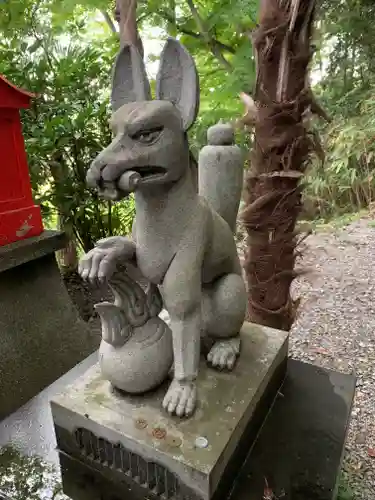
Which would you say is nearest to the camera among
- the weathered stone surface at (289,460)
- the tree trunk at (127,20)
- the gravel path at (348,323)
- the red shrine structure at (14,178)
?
the weathered stone surface at (289,460)

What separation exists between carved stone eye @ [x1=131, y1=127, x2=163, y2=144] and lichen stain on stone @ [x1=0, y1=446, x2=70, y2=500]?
962mm

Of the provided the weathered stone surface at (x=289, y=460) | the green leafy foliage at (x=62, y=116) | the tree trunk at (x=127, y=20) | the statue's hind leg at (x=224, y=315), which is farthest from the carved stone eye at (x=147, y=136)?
the green leafy foliage at (x=62, y=116)

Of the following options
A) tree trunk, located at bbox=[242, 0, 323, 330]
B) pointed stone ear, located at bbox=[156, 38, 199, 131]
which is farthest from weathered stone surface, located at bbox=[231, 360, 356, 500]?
pointed stone ear, located at bbox=[156, 38, 199, 131]

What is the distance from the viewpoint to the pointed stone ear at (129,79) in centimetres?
97

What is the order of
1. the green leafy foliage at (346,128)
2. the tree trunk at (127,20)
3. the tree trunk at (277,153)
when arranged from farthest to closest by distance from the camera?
the green leafy foliage at (346,128), the tree trunk at (127,20), the tree trunk at (277,153)

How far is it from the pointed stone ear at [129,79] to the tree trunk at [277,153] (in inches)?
26.0

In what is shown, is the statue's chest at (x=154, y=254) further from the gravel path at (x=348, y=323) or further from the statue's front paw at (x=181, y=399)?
the gravel path at (x=348, y=323)

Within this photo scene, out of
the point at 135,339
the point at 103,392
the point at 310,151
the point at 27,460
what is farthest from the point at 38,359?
the point at 310,151

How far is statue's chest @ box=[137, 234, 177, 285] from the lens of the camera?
101cm

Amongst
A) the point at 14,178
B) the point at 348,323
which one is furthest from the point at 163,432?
the point at 348,323

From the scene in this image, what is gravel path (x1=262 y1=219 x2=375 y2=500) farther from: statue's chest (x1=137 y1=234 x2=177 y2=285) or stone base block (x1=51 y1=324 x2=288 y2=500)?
statue's chest (x1=137 y1=234 x2=177 y2=285)

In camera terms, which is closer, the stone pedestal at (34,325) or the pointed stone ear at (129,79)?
the pointed stone ear at (129,79)

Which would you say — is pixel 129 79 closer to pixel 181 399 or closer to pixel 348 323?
pixel 181 399

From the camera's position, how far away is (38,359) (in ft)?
7.04
